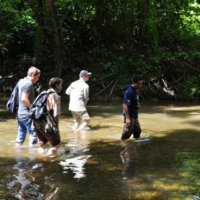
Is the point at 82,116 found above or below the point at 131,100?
below

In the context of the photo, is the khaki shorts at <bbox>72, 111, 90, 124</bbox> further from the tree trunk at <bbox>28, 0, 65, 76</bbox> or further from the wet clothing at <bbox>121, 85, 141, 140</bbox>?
the tree trunk at <bbox>28, 0, 65, 76</bbox>

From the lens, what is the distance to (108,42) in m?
23.7

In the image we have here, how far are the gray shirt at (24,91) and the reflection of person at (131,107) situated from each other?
2.28 metres

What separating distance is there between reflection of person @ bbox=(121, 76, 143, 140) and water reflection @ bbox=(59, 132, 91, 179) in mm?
1033

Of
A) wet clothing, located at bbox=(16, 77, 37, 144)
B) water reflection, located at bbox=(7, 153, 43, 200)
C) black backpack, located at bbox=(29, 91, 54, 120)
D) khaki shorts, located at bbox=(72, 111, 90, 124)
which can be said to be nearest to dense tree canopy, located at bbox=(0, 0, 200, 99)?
khaki shorts, located at bbox=(72, 111, 90, 124)

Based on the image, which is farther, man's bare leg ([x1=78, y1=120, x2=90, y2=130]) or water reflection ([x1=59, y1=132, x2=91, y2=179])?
man's bare leg ([x1=78, y1=120, x2=90, y2=130])

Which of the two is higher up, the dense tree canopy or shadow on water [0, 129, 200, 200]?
the dense tree canopy

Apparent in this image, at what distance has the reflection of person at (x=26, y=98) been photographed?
31.3 feet

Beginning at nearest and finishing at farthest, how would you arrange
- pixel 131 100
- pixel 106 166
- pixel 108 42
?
pixel 106 166 < pixel 131 100 < pixel 108 42

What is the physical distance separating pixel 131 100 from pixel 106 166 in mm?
2594

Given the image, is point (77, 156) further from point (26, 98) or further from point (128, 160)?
point (26, 98)

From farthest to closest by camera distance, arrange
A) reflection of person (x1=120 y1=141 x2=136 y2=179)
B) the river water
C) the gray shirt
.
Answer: the gray shirt
reflection of person (x1=120 y1=141 x2=136 y2=179)
the river water

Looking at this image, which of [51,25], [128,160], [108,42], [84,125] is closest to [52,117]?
[128,160]

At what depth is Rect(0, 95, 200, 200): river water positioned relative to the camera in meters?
6.91
